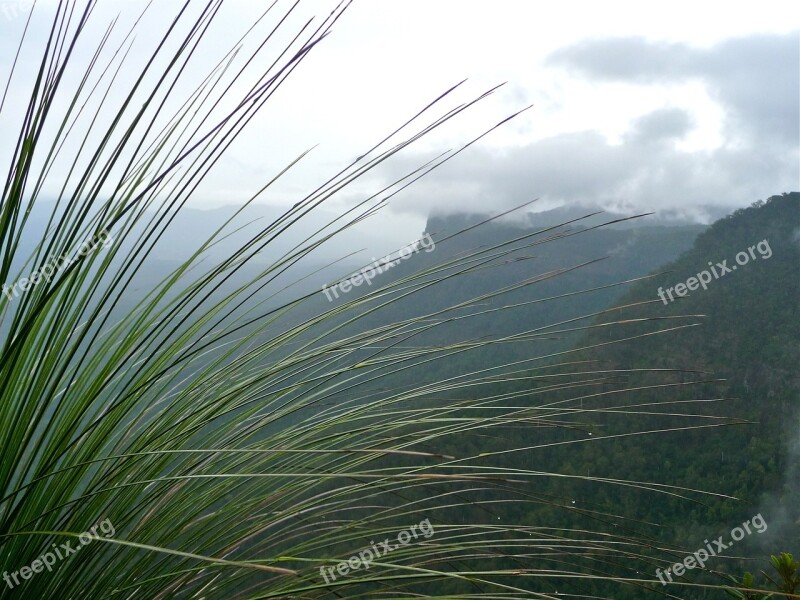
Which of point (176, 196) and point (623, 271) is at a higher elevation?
point (623, 271)

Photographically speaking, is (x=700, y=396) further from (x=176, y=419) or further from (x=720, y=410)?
(x=176, y=419)

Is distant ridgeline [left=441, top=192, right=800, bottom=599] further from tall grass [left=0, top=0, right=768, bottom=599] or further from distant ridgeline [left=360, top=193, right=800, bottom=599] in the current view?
tall grass [left=0, top=0, right=768, bottom=599]

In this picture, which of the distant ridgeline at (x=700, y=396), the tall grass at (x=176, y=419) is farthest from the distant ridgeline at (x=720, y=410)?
the tall grass at (x=176, y=419)

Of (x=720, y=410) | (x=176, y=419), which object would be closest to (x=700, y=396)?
(x=720, y=410)

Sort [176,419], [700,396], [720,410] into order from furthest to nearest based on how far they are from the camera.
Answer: [720,410] < [700,396] < [176,419]

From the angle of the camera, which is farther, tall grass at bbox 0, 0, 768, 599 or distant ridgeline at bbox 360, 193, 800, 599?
distant ridgeline at bbox 360, 193, 800, 599

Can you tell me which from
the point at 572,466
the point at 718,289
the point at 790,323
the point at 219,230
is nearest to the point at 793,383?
the point at 790,323

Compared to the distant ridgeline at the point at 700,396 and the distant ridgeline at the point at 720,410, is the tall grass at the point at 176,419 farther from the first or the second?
the distant ridgeline at the point at 720,410

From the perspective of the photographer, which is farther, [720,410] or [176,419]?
[720,410]

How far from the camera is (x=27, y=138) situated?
2.01 ft

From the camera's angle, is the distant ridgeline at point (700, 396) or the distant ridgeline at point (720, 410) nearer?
the distant ridgeline at point (700, 396)

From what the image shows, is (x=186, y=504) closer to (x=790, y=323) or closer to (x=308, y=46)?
(x=308, y=46)

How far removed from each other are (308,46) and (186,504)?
0.54 m

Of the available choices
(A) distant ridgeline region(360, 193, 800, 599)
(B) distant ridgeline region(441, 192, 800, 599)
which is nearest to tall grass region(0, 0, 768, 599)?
(A) distant ridgeline region(360, 193, 800, 599)
